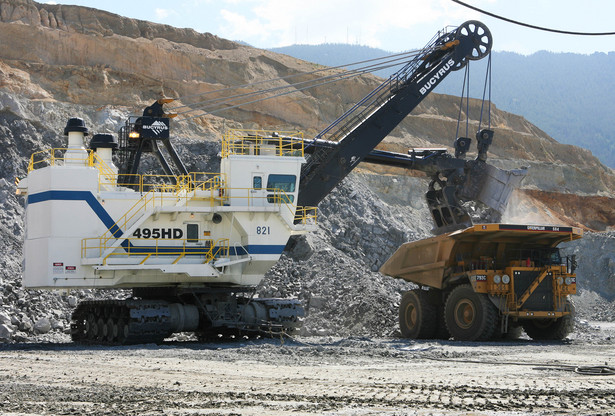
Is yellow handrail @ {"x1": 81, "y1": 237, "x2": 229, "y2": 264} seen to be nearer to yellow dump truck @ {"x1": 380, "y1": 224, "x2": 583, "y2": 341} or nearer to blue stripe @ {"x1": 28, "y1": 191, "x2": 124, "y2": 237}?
→ blue stripe @ {"x1": 28, "y1": 191, "x2": 124, "y2": 237}

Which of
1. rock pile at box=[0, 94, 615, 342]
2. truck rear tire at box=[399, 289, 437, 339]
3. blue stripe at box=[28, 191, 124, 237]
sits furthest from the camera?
rock pile at box=[0, 94, 615, 342]

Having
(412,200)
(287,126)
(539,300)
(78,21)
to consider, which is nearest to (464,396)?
(539,300)

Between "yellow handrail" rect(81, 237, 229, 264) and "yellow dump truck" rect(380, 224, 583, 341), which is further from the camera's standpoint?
"yellow dump truck" rect(380, 224, 583, 341)

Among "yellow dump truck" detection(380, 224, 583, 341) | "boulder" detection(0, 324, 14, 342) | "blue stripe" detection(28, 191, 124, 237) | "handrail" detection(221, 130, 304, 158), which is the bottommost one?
"boulder" detection(0, 324, 14, 342)

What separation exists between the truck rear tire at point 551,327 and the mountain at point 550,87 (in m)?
79.3

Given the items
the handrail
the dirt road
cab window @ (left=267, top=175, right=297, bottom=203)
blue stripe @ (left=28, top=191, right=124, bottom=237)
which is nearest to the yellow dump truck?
the dirt road

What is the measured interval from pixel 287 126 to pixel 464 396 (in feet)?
117

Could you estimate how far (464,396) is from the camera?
388 inches

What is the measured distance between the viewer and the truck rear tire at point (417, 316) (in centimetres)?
2119

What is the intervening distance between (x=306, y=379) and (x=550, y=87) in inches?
4753

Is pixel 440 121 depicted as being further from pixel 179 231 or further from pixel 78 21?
pixel 179 231

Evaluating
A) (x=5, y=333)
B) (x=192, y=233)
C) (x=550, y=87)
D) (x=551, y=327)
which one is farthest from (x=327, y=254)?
(x=550, y=87)

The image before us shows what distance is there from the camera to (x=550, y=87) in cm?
12581

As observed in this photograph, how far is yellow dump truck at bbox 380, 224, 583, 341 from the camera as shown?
19172 millimetres
